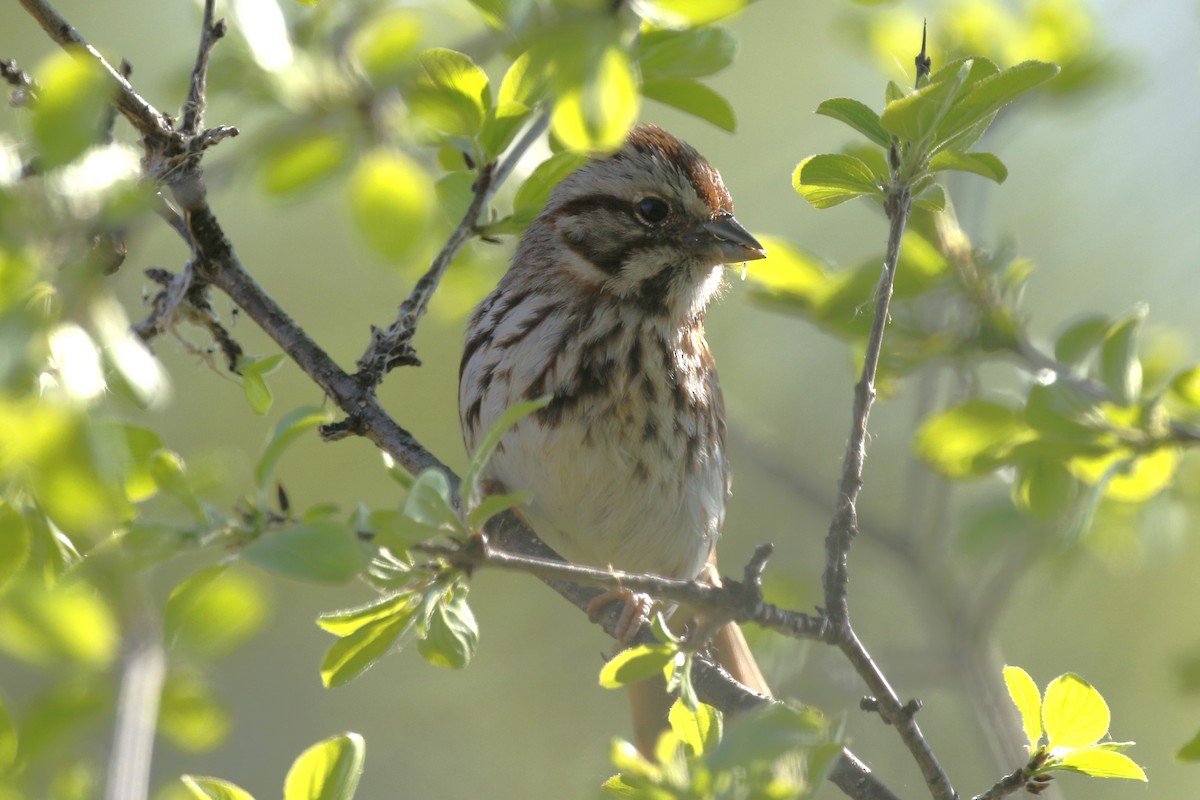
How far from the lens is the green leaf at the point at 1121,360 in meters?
2.61

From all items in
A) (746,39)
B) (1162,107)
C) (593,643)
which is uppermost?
(746,39)

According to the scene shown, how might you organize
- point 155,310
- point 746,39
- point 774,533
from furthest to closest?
point 746,39 → point 774,533 → point 155,310

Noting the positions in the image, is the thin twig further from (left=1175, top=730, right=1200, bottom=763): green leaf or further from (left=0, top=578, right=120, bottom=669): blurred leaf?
(left=1175, top=730, right=1200, bottom=763): green leaf

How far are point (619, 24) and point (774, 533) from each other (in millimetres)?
6041

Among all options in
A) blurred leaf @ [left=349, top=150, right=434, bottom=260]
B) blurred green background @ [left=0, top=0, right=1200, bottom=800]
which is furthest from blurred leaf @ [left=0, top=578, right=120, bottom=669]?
blurred green background @ [left=0, top=0, right=1200, bottom=800]

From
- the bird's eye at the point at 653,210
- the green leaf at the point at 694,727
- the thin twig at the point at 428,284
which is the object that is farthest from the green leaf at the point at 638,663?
the bird's eye at the point at 653,210

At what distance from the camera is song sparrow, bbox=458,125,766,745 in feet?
11.7

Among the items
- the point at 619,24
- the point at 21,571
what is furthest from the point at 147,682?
the point at 619,24

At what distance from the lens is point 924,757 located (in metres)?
2.35

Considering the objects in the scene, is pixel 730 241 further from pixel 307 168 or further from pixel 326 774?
pixel 326 774

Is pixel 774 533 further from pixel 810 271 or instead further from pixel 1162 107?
pixel 810 271

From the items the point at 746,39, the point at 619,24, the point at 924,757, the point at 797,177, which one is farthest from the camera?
the point at 746,39

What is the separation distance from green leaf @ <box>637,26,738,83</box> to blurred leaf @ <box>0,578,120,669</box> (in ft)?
4.33

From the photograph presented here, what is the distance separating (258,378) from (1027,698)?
1487mm
